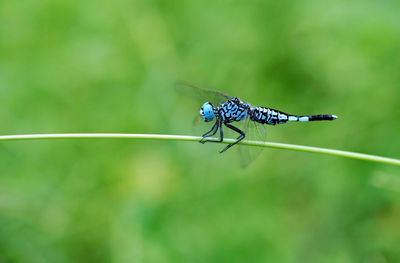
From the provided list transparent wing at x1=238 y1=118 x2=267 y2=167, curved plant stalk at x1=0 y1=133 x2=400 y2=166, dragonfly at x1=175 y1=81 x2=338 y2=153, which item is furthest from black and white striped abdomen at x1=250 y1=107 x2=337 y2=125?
curved plant stalk at x1=0 y1=133 x2=400 y2=166

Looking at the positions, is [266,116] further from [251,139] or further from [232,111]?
[251,139]

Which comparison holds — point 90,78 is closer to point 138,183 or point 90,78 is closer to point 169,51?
point 169,51

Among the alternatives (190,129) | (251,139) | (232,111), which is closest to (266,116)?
(232,111)

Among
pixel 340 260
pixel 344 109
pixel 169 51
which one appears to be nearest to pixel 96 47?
pixel 169 51

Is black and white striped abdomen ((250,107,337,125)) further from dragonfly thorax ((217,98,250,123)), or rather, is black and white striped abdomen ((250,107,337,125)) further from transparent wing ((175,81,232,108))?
transparent wing ((175,81,232,108))

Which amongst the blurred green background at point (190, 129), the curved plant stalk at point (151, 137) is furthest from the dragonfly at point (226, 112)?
the curved plant stalk at point (151, 137)
